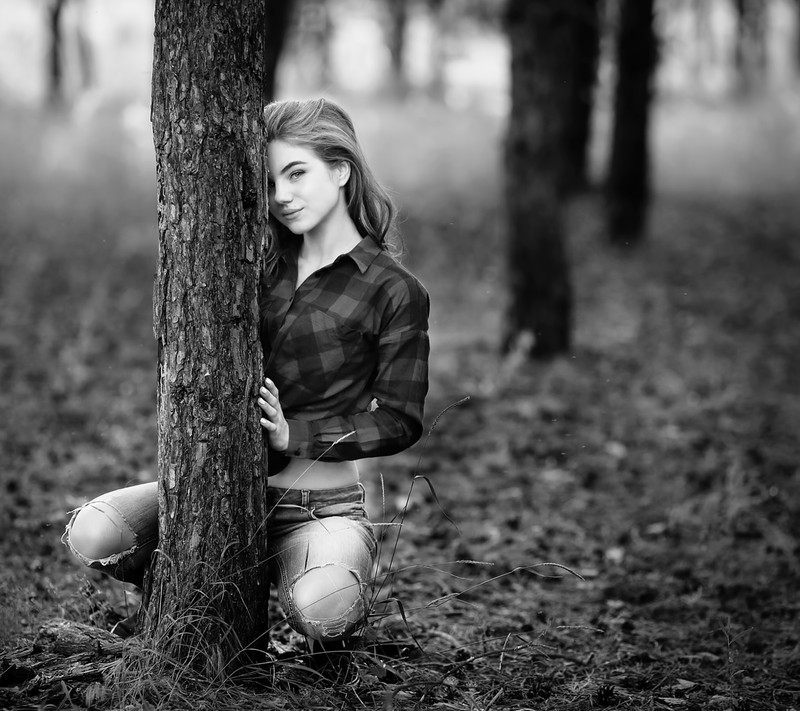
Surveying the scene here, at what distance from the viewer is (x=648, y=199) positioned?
12.4 metres

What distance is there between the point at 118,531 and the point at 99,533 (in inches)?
2.2

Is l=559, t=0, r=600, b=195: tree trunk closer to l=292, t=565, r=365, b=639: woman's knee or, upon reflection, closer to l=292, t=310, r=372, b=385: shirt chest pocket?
l=292, t=310, r=372, b=385: shirt chest pocket

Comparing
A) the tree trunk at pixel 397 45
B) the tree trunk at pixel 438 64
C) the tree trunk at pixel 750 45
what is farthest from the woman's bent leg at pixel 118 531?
the tree trunk at pixel 438 64

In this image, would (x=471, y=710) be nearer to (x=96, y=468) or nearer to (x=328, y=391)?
(x=328, y=391)

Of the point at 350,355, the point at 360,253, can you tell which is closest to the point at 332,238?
the point at 360,253

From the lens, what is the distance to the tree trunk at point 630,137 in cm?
1195

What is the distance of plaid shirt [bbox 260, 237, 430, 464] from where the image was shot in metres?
2.83

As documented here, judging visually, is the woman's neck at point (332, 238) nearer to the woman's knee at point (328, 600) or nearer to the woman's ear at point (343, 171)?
the woman's ear at point (343, 171)

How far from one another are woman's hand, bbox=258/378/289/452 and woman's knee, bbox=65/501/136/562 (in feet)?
1.76

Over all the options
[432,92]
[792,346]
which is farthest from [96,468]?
[432,92]

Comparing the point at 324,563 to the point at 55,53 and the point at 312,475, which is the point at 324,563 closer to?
the point at 312,475

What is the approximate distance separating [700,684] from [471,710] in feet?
3.17

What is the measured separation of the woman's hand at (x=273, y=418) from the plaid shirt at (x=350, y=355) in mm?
30

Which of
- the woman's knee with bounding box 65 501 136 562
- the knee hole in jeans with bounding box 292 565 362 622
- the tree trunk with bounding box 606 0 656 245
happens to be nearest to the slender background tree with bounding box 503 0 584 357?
the tree trunk with bounding box 606 0 656 245
